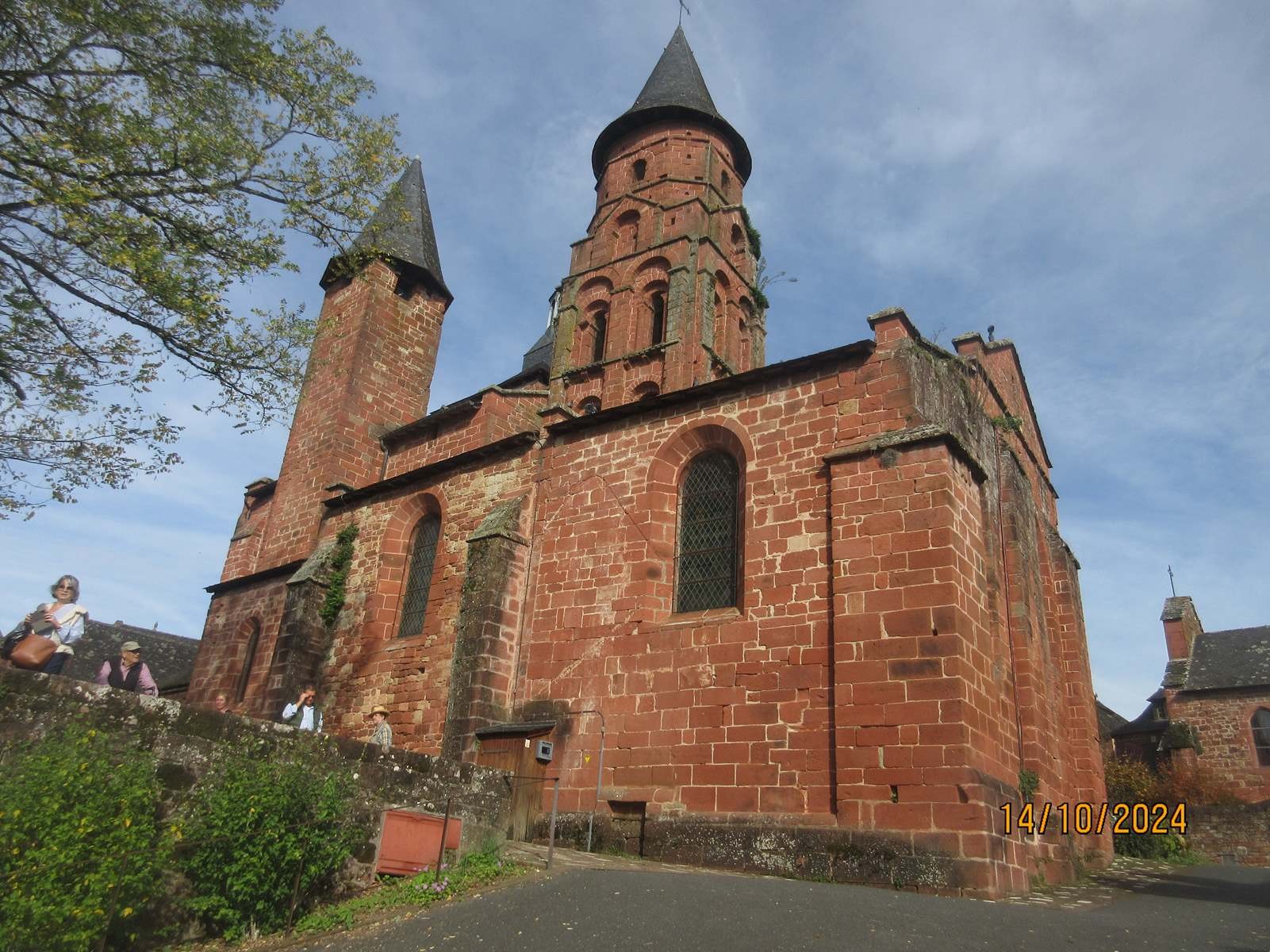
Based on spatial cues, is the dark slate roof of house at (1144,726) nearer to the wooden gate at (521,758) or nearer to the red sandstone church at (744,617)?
the red sandstone church at (744,617)

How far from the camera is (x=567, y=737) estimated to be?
11258mm

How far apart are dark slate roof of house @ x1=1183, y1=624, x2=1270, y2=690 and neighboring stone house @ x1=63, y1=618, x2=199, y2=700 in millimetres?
36579

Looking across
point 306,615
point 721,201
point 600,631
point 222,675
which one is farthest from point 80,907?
point 721,201

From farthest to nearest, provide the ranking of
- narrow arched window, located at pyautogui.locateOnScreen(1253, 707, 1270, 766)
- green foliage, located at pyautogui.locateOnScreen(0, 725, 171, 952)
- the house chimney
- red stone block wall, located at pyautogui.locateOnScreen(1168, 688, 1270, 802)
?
1. the house chimney
2. narrow arched window, located at pyautogui.locateOnScreen(1253, 707, 1270, 766)
3. red stone block wall, located at pyautogui.locateOnScreen(1168, 688, 1270, 802)
4. green foliage, located at pyautogui.locateOnScreen(0, 725, 171, 952)

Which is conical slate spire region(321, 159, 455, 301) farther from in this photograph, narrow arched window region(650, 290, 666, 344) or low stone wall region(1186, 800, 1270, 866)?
low stone wall region(1186, 800, 1270, 866)

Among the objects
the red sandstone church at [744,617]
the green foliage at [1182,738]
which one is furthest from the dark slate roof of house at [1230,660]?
the red sandstone church at [744,617]

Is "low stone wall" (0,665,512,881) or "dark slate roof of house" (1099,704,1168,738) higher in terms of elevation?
"dark slate roof of house" (1099,704,1168,738)

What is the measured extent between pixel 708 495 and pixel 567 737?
3.71 metres

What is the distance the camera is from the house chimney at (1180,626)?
34031mm

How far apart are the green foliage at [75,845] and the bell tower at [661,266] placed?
14.5 meters

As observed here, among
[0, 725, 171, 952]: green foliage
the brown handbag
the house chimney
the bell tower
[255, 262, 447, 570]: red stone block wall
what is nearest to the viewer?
[0, 725, 171, 952]: green foliage

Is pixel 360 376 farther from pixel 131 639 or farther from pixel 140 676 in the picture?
pixel 131 639
